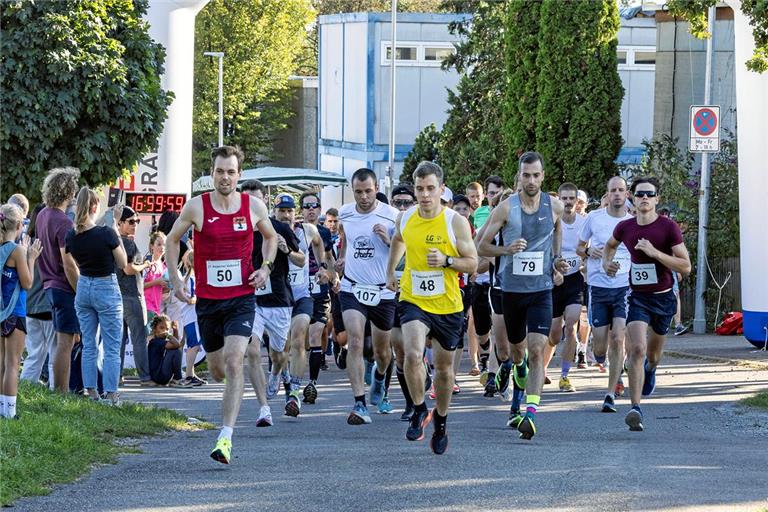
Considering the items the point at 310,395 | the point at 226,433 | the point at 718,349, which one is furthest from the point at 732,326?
the point at 226,433

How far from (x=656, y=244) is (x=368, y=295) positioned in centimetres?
255

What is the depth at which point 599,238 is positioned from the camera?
599 inches

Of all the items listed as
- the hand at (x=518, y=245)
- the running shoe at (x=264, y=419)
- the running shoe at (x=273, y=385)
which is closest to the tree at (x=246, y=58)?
the running shoe at (x=273, y=385)

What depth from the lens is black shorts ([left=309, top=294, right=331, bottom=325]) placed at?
16219mm

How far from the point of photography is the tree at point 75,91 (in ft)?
66.3

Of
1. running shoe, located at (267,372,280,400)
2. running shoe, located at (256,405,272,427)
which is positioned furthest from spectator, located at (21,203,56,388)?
running shoe, located at (256,405,272,427)

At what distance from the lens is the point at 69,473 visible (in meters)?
9.27

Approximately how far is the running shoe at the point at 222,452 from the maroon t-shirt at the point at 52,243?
13.2 feet

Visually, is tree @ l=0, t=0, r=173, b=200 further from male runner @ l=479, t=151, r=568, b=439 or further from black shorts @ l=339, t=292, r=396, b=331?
male runner @ l=479, t=151, r=568, b=439

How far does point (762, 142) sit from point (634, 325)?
27.4ft

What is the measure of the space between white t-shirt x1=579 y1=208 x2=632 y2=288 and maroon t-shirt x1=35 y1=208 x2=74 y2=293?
5.30 m

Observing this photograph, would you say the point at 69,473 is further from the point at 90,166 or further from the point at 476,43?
the point at 476,43

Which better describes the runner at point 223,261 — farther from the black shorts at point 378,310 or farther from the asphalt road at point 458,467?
the black shorts at point 378,310

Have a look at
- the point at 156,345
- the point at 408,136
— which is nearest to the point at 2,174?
the point at 156,345
